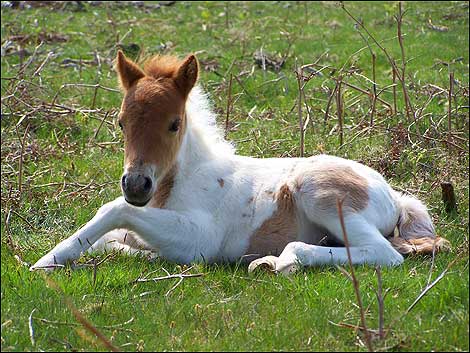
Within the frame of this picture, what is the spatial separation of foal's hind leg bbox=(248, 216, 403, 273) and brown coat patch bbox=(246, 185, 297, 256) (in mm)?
334

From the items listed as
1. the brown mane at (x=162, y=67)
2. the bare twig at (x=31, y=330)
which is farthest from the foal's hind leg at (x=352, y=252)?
the bare twig at (x=31, y=330)

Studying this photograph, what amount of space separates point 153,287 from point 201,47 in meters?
9.29

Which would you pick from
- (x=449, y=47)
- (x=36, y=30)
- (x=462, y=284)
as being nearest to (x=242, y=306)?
(x=462, y=284)

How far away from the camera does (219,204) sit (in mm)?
6457

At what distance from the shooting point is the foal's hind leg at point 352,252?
585cm

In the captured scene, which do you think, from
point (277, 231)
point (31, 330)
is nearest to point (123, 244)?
point (277, 231)

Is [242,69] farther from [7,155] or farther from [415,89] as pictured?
[7,155]

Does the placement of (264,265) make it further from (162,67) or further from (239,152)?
(239,152)

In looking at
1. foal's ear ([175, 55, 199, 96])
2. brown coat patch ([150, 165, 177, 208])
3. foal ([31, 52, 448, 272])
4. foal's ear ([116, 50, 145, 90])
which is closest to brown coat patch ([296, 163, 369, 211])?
foal ([31, 52, 448, 272])

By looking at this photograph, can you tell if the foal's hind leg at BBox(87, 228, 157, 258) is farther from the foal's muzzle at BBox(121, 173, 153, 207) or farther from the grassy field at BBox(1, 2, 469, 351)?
the foal's muzzle at BBox(121, 173, 153, 207)

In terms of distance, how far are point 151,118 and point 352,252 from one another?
1.65 meters

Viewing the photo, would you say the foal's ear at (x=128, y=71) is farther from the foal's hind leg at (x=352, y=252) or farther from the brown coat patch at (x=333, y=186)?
the foal's hind leg at (x=352, y=252)

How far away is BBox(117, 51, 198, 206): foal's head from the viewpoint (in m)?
5.75

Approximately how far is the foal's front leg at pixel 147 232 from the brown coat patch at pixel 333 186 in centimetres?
79
